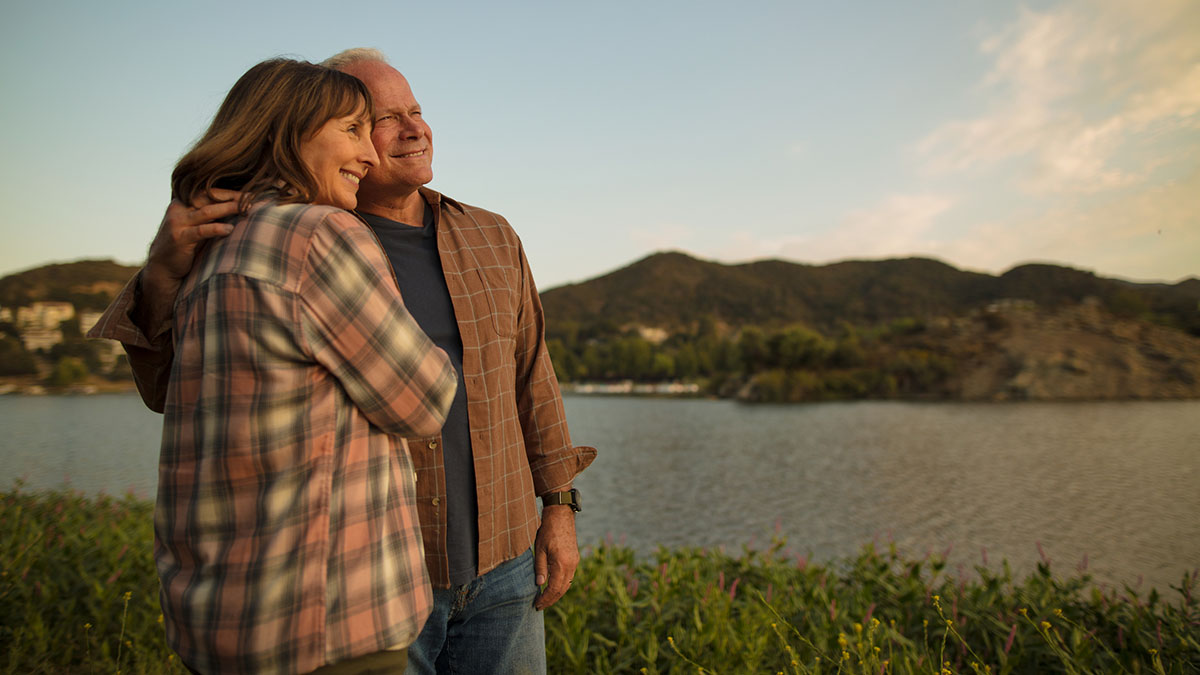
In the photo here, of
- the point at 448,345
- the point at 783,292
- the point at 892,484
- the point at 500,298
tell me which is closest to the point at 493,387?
the point at 448,345

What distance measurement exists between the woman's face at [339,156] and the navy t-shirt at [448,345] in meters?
0.44

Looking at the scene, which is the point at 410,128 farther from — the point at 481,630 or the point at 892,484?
the point at 892,484

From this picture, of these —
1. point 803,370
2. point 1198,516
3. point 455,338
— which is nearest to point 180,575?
point 455,338

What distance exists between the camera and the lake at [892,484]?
12.0 meters

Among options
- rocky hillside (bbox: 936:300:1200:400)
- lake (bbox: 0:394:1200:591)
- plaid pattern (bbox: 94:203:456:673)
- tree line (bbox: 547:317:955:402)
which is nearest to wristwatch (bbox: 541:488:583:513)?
plaid pattern (bbox: 94:203:456:673)

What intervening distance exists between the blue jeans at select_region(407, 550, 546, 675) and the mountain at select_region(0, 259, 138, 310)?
180ft

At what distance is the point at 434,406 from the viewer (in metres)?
1.24

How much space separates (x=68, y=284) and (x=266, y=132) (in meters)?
64.4

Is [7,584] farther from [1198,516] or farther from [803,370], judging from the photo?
[803,370]

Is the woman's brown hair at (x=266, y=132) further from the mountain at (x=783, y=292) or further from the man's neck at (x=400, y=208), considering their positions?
the mountain at (x=783, y=292)

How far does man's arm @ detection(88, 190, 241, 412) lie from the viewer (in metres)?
1.22

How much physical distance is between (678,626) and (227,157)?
3402 mm

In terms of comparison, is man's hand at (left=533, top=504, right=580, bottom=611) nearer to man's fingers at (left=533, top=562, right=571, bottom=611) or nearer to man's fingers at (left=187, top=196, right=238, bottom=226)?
man's fingers at (left=533, top=562, right=571, bottom=611)

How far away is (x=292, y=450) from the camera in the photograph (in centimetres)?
108
